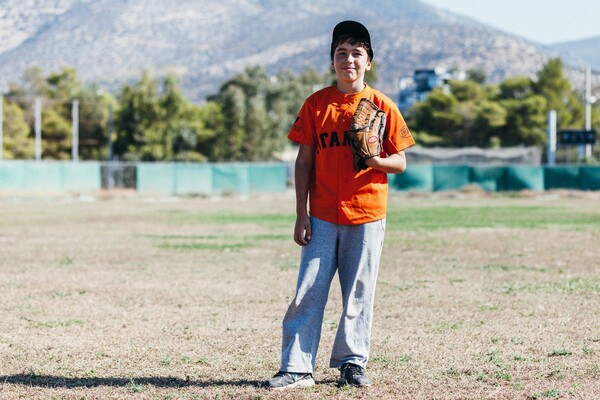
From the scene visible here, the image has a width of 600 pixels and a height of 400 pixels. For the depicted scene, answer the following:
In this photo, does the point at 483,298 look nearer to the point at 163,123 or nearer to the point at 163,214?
the point at 163,214

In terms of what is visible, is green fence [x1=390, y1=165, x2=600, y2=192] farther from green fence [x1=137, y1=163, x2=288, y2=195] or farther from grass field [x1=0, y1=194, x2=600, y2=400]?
grass field [x1=0, y1=194, x2=600, y2=400]

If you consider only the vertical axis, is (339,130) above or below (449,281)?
above

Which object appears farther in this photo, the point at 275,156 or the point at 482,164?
the point at 275,156

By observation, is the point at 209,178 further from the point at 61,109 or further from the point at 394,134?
the point at 394,134

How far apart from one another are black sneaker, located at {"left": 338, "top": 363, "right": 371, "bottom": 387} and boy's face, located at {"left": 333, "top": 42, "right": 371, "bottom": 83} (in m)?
1.72

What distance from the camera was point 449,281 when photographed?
12.4 meters

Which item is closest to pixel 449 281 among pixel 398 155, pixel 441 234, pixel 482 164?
pixel 398 155

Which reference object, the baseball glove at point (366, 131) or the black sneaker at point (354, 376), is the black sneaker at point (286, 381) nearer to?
the black sneaker at point (354, 376)

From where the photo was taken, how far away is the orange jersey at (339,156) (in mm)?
5742

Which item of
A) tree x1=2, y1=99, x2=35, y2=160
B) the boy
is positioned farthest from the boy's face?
tree x1=2, y1=99, x2=35, y2=160

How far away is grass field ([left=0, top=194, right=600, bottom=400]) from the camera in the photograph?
20.2ft

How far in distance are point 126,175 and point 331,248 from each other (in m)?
46.6

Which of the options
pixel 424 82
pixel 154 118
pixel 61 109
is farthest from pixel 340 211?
pixel 424 82

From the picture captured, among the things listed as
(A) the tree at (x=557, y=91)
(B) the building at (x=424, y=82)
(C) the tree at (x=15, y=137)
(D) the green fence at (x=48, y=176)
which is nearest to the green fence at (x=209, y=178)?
(D) the green fence at (x=48, y=176)
